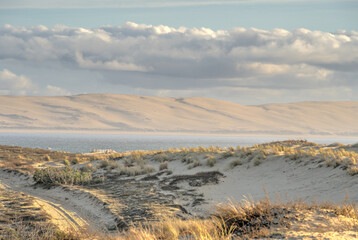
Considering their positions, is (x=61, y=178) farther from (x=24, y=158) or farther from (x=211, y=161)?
(x=24, y=158)

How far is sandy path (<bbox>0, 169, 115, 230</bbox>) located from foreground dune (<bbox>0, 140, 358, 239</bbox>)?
0.04 metres

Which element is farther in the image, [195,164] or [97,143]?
[97,143]

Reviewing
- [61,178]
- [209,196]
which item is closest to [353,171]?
[209,196]

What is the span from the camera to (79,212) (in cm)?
1588

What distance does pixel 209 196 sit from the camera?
1806 centimetres

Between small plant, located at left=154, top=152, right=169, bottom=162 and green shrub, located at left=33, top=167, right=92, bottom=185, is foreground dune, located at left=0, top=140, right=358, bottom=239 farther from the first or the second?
small plant, located at left=154, top=152, right=169, bottom=162

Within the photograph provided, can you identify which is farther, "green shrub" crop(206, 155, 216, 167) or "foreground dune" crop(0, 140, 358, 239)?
"green shrub" crop(206, 155, 216, 167)

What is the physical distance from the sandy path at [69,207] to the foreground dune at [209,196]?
0.13 ft

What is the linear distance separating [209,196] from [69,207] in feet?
19.9

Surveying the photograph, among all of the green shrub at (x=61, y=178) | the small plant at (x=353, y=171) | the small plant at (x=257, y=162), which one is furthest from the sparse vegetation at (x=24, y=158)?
the small plant at (x=353, y=171)

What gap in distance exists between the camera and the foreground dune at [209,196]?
8.24 metres

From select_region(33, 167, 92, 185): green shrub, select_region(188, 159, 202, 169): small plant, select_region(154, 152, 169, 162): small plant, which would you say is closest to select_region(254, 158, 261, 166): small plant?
select_region(188, 159, 202, 169): small plant

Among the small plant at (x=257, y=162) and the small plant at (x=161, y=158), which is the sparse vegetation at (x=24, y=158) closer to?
the small plant at (x=161, y=158)

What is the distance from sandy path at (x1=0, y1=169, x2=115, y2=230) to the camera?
1378 centimetres
